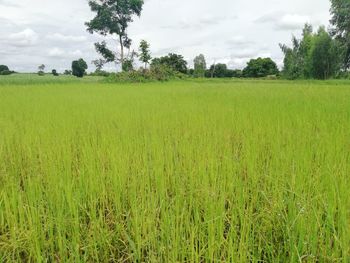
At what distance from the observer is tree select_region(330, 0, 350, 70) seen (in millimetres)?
28781

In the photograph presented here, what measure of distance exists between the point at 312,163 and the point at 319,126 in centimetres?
135

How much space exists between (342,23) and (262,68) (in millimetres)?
21899

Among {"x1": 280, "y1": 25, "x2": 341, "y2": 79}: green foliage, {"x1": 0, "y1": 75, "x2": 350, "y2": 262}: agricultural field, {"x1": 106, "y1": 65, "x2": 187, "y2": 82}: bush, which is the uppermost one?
{"x1": 280, "y1": 25, "x2": 341, "y2": 79}: green foliage

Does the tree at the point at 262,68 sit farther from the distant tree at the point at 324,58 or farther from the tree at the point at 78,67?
the tree at the point at 78,67

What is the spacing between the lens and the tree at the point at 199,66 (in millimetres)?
47456

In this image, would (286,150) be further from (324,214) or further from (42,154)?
(42,154)

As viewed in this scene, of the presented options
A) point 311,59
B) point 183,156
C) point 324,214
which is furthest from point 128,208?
point 311,59

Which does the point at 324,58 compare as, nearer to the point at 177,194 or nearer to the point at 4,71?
the point at 177,194

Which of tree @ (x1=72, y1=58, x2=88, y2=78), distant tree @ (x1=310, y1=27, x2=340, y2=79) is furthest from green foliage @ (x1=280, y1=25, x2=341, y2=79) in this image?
tree @ (x1=72, y1=58, x2=88, y2=78)

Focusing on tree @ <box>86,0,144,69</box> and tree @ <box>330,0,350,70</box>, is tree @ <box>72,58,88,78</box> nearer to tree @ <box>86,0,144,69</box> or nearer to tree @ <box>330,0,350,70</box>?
tree @ <box>86,0,144,69</box>

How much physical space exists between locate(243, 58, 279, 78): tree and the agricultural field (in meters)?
51.2

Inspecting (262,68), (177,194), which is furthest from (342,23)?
(177,194)

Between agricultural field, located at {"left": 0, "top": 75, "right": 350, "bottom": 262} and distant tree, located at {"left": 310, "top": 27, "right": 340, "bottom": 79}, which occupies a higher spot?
distant tree, located at {"left": 310, "top": 27, "right": 340, "bottom": 79}

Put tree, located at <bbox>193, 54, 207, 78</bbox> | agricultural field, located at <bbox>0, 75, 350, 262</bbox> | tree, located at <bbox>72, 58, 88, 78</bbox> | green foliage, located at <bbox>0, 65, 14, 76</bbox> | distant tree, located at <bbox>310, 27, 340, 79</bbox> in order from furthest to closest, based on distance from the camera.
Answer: tree, located at <bbox>193, 54, 207, 78</bbox> → tree, located at <bbox>72, 58, 88, 78</bbox> → green foliage, located at <bbox>0, 65, 14, 76</bbox> → distant tree, located at <bbox>310, 27, 340, 79</bbox> → agricultural field, located at <bbox>0, 75, 350, 262</bbox>
